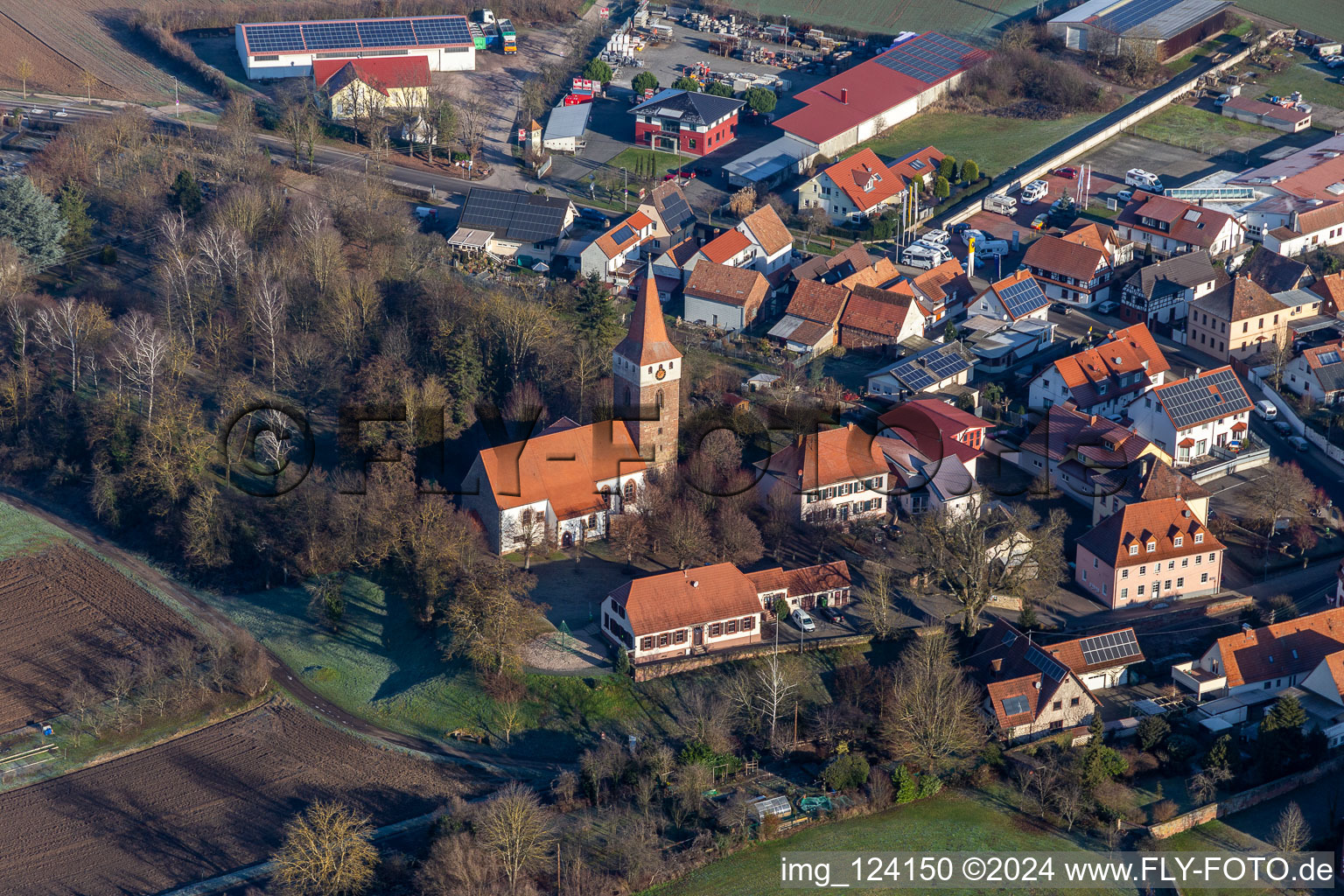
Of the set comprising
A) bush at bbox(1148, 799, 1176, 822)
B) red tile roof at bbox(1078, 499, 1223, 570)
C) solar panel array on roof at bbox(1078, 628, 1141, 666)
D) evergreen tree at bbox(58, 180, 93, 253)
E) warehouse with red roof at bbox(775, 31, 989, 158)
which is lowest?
bush at bbox(1148, 799, 1176, 822)

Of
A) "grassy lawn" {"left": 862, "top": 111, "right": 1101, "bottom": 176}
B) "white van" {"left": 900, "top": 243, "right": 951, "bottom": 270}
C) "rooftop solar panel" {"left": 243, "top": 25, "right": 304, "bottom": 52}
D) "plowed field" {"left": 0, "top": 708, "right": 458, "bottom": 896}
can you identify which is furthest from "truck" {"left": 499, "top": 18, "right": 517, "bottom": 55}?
"plowed field" {"left": 0, "top": 708, "right": 458, "bottom": 896}

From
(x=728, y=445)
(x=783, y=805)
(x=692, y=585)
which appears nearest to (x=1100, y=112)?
(x=728, y=445)

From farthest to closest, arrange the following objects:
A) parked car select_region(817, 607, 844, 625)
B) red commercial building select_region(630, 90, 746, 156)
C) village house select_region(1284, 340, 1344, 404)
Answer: red commercial building select_region(630, 90, 746, 156) < village house select_region(1284, 340, 1344, 404) < parked car select_region(817, 607, 844, 625)

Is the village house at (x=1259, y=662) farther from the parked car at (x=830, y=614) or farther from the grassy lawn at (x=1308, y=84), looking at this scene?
the grassy lawn at (x=1308, y=84)

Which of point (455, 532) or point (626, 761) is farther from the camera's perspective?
point (455, 532)

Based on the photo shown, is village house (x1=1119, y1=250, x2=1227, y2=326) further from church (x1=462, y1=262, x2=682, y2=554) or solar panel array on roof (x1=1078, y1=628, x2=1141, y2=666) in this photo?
church (x1=462, y1=262, x2=682, y2=554)

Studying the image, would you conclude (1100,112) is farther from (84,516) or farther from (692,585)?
(84,516)
